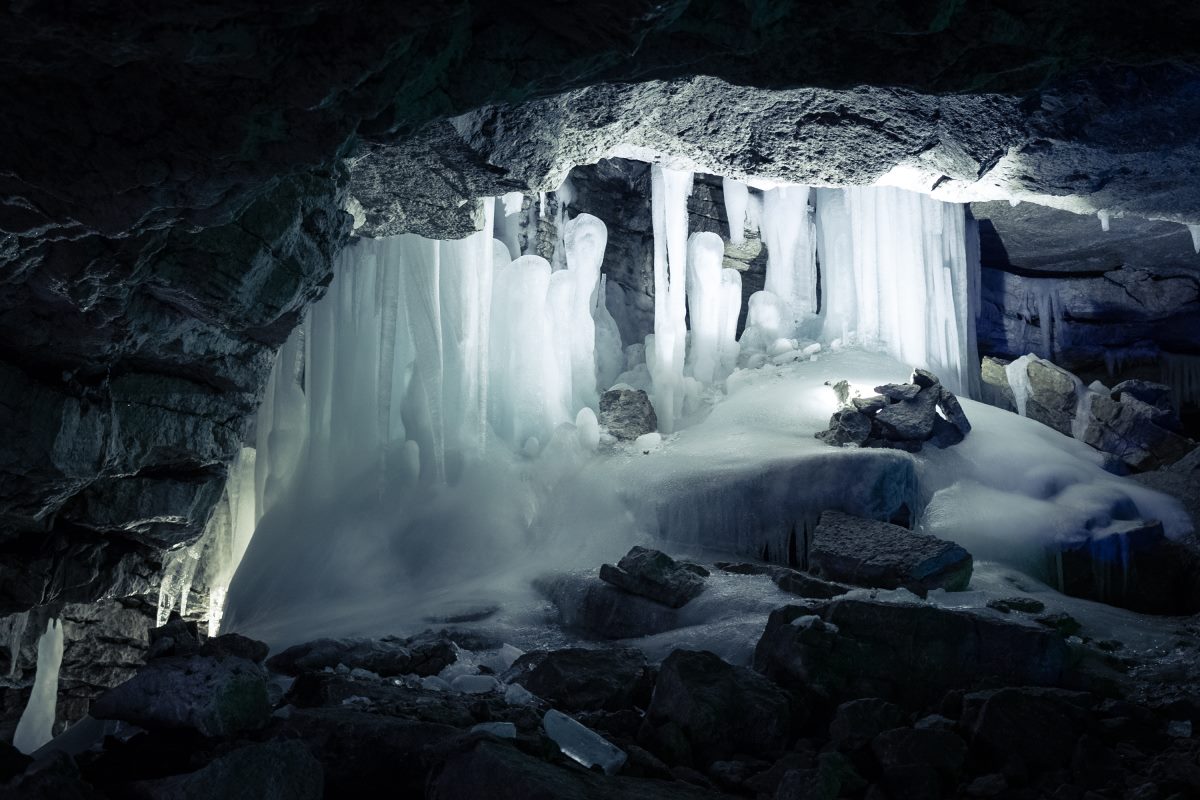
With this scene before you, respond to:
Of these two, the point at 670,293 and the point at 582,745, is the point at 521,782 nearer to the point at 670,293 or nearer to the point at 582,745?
the point at 582,745

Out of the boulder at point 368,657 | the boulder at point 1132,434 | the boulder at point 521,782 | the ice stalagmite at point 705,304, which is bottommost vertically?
the boulder at point 368,657

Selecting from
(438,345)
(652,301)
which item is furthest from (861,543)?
(652,301)

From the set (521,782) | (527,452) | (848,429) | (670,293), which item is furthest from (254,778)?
(670,293)

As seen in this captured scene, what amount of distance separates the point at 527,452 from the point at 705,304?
4959 mm

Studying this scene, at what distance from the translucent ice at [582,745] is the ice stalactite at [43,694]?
5.84 meters

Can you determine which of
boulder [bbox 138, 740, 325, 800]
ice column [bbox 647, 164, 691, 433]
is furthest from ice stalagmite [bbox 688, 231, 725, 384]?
boulder [bbox 138, 740, 325, 800]

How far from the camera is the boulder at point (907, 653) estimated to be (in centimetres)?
466

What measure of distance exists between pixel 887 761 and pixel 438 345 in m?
9.39

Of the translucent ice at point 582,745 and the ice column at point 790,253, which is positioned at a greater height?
the ice column at point 790,253

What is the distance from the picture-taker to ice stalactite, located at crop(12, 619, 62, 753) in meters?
7.59

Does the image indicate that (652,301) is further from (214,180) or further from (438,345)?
(214,180)

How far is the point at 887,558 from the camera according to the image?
8.38 m

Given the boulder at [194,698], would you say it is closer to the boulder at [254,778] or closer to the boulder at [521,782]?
the boulder at [254,778]

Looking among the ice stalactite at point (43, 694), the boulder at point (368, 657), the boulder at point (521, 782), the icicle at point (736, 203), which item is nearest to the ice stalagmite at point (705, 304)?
the icicle at point (736, 203)
